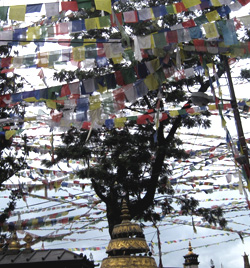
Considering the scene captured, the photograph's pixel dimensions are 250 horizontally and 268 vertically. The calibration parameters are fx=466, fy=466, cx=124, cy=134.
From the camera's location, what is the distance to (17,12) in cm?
912

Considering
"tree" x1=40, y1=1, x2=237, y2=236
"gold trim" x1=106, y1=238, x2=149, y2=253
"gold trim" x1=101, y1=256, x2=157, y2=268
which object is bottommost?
"gold trim" x1=101, y1=256, x2=157, y2=268

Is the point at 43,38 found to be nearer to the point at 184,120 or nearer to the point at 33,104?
the point at 33,104

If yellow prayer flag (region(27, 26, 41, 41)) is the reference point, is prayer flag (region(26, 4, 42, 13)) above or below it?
above

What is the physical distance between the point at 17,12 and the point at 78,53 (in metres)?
1.54

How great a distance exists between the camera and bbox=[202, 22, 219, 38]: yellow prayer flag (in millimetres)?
9297

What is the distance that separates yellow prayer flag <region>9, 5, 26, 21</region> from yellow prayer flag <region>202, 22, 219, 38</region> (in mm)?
3606

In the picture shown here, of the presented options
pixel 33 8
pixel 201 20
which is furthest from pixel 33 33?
pixel 201 20

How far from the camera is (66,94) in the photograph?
10.8 metres

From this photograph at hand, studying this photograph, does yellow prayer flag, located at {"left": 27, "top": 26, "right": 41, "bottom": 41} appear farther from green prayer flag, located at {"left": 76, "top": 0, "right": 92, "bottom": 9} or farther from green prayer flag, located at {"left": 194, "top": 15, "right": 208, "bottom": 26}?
green prayer flag, located at {"left": 194, "top": 15, "right": 208, "bottom": 26}

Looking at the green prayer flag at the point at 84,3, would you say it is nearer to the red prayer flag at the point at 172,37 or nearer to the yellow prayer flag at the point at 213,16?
the red prayer flag at the point at 172,37

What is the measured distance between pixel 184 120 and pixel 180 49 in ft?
14.9

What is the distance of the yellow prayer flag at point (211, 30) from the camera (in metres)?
9.30

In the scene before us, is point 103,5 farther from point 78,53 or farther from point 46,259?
point 46,259

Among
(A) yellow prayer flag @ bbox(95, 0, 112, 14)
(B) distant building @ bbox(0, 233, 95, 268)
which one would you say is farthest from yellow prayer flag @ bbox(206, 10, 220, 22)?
(B) distant building @ bbox(0, 233, 95, 268)
